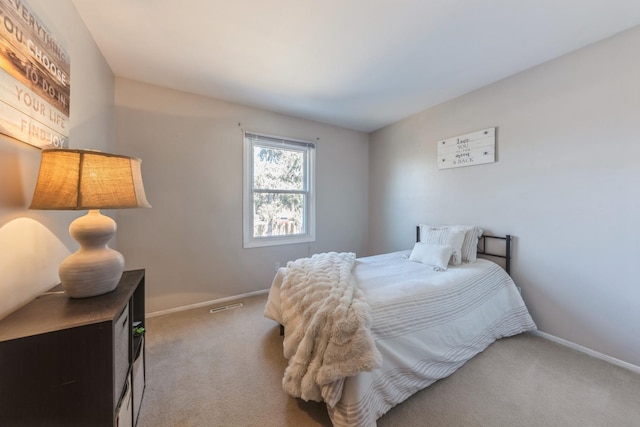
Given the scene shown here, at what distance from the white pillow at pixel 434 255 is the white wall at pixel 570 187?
2.17ft

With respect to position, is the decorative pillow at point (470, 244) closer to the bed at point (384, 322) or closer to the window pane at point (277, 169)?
the bed at point (384, 322)

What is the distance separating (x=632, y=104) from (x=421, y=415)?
265 centimetres

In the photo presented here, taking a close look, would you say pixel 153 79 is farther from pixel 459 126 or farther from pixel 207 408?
pixel 459 126

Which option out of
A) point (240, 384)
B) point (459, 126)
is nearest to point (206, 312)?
point (240, 384)

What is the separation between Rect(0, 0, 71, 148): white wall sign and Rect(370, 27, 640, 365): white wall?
3.45 meters

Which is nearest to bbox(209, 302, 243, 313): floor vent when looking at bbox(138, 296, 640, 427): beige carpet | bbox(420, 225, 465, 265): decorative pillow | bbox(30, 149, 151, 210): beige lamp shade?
bbox(138, 296, 640, 427): beige carpet

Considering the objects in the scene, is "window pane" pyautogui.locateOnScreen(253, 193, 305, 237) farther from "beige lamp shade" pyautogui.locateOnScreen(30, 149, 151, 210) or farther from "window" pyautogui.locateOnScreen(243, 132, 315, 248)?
"beige lamp shade" pyautogui.locateOnScreen(30, 149, 151, 210)

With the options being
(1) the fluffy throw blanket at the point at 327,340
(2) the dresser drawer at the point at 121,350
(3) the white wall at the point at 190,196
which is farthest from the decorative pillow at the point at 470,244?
(2) the dresser drawer at the point at 121,350

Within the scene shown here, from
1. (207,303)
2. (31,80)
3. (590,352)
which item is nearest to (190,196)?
(207,303)

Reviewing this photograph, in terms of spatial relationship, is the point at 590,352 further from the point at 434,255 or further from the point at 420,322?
the point at 420,322

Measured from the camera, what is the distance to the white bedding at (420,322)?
126 cm

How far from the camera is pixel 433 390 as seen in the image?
60.8 inches

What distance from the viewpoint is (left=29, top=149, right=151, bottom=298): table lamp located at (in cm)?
98

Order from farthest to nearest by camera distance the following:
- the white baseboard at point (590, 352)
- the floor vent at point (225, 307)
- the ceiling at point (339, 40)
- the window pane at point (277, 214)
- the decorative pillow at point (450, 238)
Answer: the window pane at point (277, 214) → the floor vent at point (225, 307) → the decorative pillow at point (450, 238) → the white baseboard at point (590, 352) → the ceiling at point (339, 40)
